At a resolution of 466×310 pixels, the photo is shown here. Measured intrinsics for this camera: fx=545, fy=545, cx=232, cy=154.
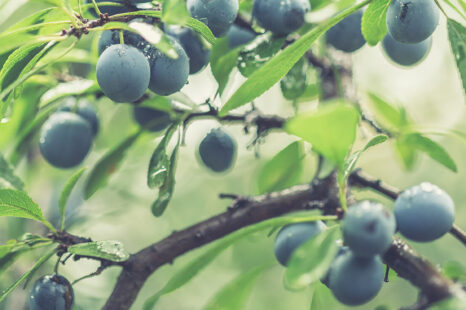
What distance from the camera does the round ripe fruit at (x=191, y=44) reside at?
1127mm

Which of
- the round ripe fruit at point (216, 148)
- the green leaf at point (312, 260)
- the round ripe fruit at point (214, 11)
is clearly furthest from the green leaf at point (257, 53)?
the green leaf at point (312, 260)

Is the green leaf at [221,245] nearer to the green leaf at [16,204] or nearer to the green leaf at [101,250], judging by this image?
the green leaf at [101,250]

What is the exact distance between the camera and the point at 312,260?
734 millimetres

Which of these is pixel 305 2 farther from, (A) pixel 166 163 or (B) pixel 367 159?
Answer: (B) pixel 367 159

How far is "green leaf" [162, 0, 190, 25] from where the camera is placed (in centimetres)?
75

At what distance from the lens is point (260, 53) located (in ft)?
3.66

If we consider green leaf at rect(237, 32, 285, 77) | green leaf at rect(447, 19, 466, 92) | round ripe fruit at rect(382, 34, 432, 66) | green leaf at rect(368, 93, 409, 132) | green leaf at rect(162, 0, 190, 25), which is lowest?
green leaf at rect(368, 93, 409, 132)

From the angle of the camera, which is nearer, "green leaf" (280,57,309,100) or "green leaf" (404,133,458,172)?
"green leaf" (404,133,458,172)

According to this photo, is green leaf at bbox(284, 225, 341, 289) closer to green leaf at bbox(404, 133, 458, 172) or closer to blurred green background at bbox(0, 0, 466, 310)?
green leaf at bbox(404, 133, 458, 172)

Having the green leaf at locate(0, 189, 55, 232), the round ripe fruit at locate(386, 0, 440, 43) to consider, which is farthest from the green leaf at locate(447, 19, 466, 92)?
the green leaf at locate(0, 189, 55, 232)

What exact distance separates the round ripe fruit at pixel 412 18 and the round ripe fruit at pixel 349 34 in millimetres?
214

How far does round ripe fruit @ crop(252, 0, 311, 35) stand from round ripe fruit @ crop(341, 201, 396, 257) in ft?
1.63

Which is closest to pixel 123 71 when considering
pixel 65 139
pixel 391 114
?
pixel 65 139

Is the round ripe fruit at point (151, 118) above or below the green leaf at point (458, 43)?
below
